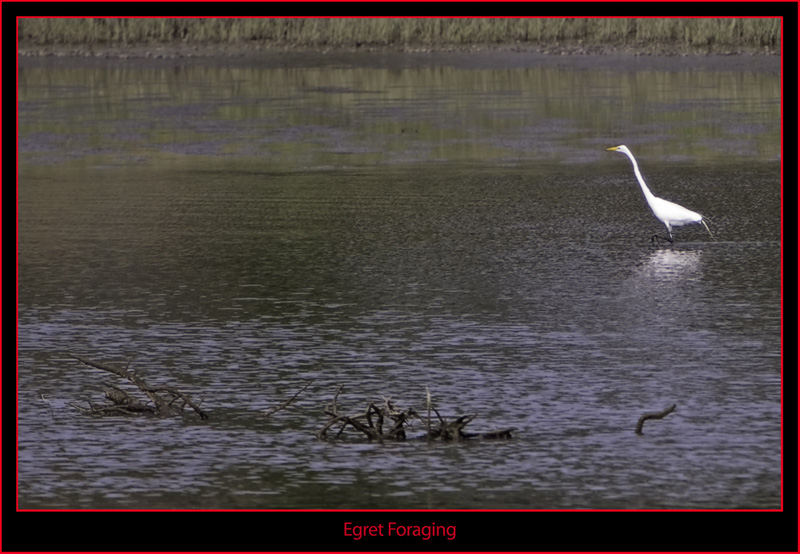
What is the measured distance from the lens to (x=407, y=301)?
50.6ft

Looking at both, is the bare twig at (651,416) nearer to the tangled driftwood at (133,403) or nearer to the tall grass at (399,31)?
the tangled driftwood at (133,403)

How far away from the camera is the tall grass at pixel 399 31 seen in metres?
44.0

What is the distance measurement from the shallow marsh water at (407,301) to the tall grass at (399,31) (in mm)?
10781

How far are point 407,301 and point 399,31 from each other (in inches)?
1306

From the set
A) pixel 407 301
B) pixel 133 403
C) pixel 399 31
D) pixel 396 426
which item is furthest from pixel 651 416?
pixel 399 31

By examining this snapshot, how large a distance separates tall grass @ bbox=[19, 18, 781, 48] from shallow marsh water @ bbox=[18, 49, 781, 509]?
424 inches

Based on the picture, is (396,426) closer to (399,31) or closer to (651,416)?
(651,416)

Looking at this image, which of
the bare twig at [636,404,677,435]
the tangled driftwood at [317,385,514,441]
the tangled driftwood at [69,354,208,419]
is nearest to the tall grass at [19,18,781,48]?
the bare twig at [636,404,677,435]

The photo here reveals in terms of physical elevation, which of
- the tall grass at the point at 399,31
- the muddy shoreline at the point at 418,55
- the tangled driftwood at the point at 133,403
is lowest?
the tangled driftwood at the point at 133,403

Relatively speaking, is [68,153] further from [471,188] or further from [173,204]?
[471,188]

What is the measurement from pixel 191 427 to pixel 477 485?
2.55 metres

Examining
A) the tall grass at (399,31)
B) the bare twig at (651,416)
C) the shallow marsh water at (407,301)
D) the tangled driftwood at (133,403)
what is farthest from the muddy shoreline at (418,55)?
the tangled driftwood at (133,403)

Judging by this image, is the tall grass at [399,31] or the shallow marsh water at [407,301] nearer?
the shallow marsh water at [407,301]

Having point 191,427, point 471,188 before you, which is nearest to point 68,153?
point 471,188
